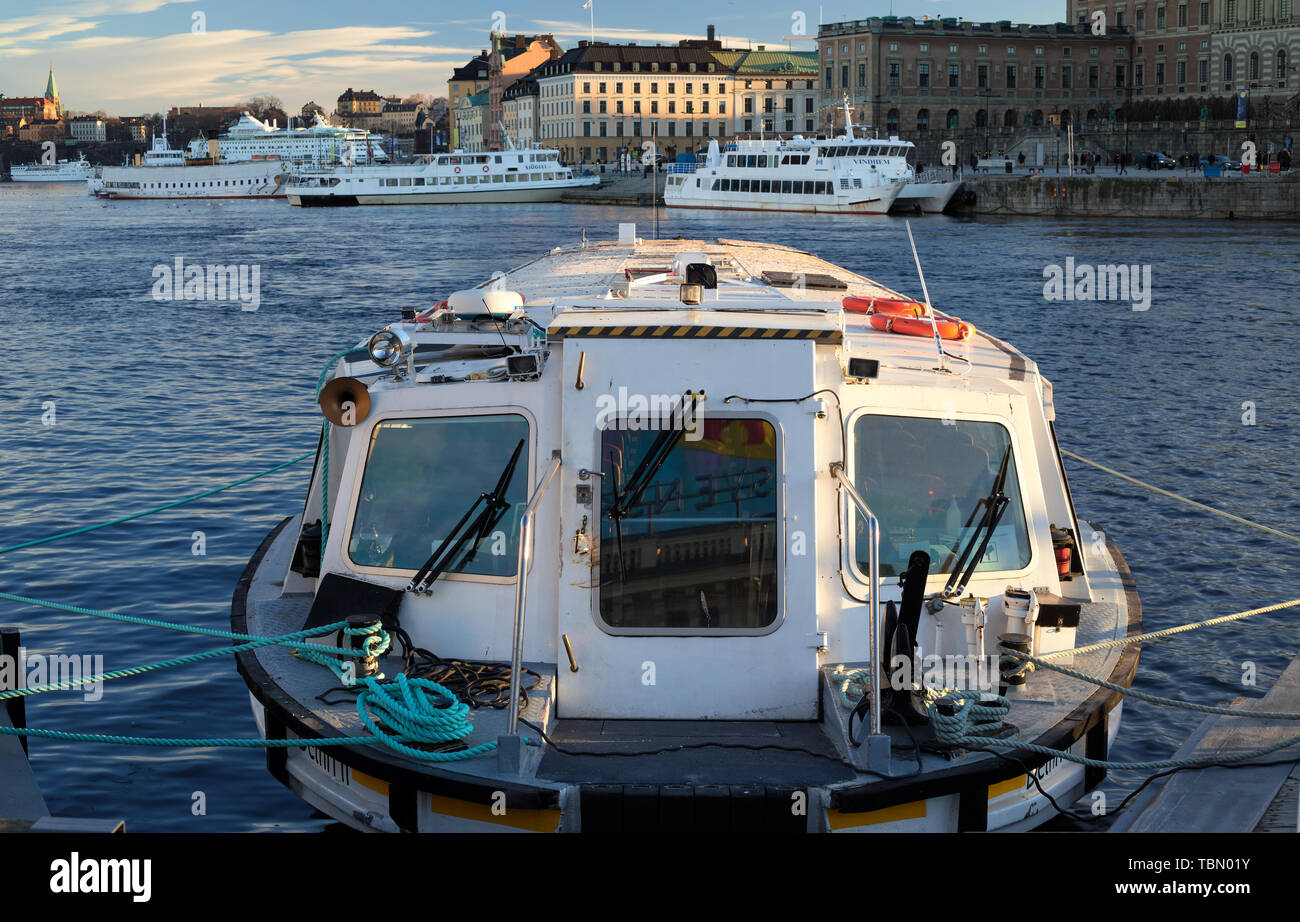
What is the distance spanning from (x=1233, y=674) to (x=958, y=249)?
4424 centimetres

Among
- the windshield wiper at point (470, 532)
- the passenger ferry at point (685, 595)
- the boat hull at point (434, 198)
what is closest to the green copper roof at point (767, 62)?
the boat hull at point (434, 198)

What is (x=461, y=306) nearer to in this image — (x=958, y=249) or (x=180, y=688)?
(x=180, y=688)

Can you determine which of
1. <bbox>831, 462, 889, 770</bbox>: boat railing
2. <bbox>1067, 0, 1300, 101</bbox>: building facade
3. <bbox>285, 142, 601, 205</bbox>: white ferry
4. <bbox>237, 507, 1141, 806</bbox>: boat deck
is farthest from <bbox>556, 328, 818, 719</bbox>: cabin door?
<bbox>1067, 0, 1300, 101</bbox>: building facade

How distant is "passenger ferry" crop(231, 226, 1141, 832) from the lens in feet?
21.7

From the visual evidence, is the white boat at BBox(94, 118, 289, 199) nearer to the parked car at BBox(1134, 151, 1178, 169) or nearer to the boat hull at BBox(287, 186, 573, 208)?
the boat hull at BBox(287, 186, 573, 208)

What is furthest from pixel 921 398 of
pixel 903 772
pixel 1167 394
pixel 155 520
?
pixel 1167 394

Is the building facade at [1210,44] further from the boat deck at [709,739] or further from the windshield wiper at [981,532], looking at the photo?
the boat deck at [709,739]

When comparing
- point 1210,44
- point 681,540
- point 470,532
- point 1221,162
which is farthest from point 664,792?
point 1210,44

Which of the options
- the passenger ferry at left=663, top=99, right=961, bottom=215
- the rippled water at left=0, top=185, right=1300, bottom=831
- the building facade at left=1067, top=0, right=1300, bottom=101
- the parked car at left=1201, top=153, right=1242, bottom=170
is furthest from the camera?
the building facade at left=1067, top=0, right=1300, bottom=101

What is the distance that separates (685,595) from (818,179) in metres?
79.4

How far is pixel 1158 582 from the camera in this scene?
48.9 ft

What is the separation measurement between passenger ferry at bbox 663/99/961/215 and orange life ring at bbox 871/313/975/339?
7208cm

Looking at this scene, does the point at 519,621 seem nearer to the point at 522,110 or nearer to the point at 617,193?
the point at 617,193
